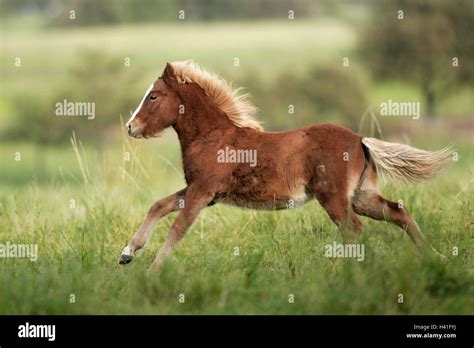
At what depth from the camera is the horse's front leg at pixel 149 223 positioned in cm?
915

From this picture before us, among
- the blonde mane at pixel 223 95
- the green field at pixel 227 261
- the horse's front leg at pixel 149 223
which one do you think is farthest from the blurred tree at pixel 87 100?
the horse's front leg at pixel 149 223

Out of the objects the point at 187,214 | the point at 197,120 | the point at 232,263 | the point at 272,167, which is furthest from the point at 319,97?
the point at 187,214

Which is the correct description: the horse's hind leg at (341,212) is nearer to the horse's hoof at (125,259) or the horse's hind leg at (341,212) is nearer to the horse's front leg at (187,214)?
→ the horse's front leg at (187,214)

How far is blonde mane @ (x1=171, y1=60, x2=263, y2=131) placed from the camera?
980cm

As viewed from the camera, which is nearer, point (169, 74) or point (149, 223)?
point (149, 223)

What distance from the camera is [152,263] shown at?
923 cm

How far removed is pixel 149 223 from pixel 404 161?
268cm

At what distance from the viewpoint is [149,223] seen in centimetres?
929

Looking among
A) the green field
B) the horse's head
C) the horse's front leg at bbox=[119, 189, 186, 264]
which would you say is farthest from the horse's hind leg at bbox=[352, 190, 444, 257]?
the horse's head

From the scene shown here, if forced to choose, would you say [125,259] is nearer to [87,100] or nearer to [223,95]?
[223,95]
